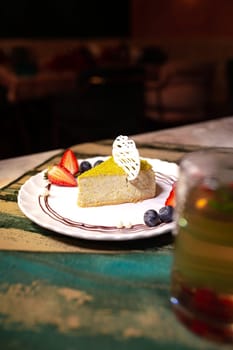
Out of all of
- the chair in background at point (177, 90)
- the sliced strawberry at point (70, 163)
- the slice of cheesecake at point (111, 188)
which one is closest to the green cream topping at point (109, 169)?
the slice of cheesecake at point (111, 188)

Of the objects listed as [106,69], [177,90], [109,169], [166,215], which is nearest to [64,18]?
[177,90]

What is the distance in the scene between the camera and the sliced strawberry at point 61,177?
39.2 inches

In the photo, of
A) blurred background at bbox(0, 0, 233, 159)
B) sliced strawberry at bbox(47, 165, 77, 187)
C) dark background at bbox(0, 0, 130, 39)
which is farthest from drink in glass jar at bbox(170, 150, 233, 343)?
dark background at bbox(0, 0, 130, 39)

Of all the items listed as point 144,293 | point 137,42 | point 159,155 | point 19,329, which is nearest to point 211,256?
point 144,293

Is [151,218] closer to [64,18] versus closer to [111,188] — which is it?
[111,188]

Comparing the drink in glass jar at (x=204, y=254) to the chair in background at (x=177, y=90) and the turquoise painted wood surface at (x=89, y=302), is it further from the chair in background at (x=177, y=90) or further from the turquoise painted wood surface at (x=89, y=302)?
the chair in background at (x=177, y=90)

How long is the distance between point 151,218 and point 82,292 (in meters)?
0.21

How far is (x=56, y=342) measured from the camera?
0.55 metres

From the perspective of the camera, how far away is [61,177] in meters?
0.99

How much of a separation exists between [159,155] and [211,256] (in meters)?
0.69

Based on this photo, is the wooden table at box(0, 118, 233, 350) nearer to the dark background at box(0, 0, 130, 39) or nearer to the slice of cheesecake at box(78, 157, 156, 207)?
the slice of cheesecake at box(78, 157, 156, 207)

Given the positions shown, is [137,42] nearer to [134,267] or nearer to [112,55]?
[112,55]

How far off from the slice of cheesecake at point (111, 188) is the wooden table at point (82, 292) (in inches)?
4.7

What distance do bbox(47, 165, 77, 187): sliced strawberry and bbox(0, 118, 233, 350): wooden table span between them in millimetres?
120
